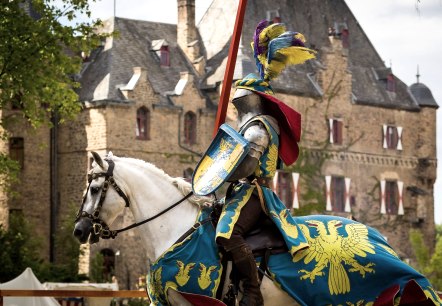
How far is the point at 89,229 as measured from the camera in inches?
545

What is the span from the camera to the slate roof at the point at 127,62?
60.9m

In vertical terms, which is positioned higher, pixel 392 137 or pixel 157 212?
pixel 392 137

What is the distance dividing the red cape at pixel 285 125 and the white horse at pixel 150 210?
75 cm

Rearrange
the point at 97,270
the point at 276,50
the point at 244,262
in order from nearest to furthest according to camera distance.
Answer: the point at 244,262 → the point at 276,50 → the point at 97,270

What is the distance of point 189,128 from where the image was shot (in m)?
63.4

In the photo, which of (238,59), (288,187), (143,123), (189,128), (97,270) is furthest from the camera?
(288,187)

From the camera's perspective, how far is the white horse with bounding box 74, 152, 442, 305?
45.4 feet

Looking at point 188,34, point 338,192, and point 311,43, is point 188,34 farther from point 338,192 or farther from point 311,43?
point 338,192

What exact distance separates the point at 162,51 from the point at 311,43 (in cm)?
1008

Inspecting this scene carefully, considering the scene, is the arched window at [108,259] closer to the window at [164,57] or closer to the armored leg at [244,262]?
the window at [164,57]

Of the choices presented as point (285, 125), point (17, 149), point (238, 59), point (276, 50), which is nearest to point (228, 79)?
point (276, 50)

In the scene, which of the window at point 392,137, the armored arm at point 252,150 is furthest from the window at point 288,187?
the armored arm at point 252,150

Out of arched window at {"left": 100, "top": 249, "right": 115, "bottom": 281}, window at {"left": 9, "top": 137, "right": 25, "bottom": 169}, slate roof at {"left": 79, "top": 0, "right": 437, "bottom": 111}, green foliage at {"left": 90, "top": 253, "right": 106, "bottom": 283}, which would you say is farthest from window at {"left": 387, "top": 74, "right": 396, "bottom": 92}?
green foliage at {"left": 90, "top": 253, "right": 106, "bottom": 283}

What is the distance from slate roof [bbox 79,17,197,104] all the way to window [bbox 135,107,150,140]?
112 cm
